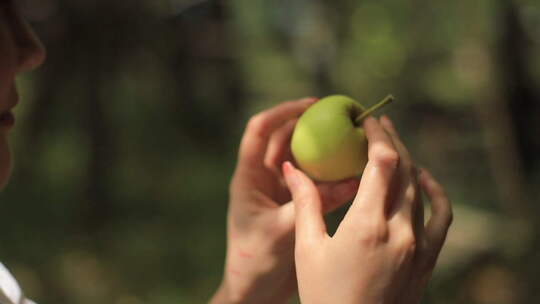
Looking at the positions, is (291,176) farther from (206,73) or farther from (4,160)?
(206,73)

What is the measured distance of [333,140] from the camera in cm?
111

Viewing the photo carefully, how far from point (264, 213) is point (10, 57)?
1.87ft

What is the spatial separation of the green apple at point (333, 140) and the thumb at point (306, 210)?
0.14 meters

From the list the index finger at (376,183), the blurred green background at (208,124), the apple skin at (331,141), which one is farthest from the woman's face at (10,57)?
the blurred green background at (208,124)

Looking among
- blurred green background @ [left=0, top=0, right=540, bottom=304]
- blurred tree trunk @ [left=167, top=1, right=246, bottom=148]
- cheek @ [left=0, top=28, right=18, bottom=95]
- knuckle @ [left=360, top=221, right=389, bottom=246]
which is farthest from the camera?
blurred tree trunk @ [left=167, top=1, right=246, bottom=148]

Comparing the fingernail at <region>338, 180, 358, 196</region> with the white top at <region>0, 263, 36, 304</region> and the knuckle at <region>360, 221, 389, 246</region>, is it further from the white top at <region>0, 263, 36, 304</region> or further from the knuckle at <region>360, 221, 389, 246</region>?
the white top at <region>0, 263, 36, 304</region>

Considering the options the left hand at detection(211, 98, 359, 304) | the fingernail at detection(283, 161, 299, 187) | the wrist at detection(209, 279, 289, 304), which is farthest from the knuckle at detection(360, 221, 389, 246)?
the wrist at detection(209, 279, 289, 304)

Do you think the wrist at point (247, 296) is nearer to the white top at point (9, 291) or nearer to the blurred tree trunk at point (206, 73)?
the white top at point (9, 291)

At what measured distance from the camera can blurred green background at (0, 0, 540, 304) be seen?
2.80 m

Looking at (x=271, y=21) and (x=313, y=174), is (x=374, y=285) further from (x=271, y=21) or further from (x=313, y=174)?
(x=271, y=21)

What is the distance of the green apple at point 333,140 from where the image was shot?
111 centimetres

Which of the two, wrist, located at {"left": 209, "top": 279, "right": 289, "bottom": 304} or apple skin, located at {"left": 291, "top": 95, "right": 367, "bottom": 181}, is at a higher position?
apple skin, located at {"left": 291, "top": 95, "right": 367, "bottom": 181}

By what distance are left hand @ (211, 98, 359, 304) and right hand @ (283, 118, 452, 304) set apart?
26cm

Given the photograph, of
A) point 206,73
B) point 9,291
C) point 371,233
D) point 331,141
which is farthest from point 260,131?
point 206,73
